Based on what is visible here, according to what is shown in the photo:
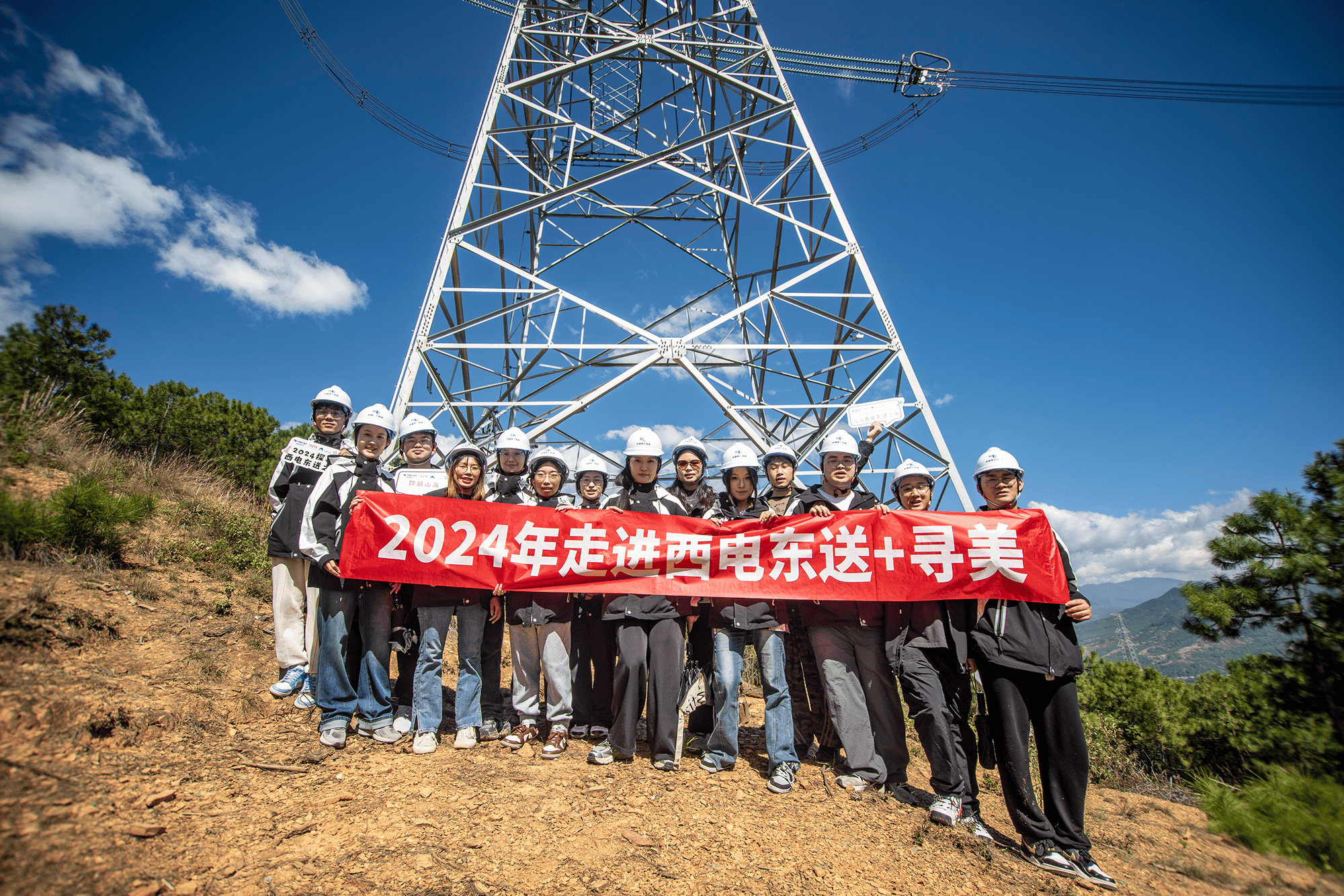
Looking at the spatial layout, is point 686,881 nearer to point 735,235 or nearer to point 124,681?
point 124,681

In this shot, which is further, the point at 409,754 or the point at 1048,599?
the point at 409,754

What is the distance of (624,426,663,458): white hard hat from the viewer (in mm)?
5004

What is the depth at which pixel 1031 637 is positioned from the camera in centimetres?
364

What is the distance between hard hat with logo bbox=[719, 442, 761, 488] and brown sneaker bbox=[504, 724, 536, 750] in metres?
2.61

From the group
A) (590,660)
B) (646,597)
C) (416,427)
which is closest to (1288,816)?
(646,597)

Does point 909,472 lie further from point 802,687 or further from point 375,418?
point 375,418

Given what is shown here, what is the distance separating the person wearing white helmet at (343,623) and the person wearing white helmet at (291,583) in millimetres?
209

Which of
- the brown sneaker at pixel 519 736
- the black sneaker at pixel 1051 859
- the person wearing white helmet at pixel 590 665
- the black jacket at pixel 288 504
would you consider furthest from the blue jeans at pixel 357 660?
the black sneaker at pixel 1051 859

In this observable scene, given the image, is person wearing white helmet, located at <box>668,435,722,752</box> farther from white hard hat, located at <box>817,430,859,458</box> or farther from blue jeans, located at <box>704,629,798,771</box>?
white hard hat, located at <box>817,430,859,458</box>

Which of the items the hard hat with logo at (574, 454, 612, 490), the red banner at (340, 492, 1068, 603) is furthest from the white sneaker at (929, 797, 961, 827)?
the hard hat with logo at (574, 454, 612, 490)

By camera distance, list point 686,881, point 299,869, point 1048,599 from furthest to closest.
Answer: point 1048,599 → point 686,881 → point 299,869

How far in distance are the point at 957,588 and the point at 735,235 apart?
962cm

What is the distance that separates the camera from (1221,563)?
21.4ft

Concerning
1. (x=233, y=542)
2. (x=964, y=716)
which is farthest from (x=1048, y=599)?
(x=233, y=542)
